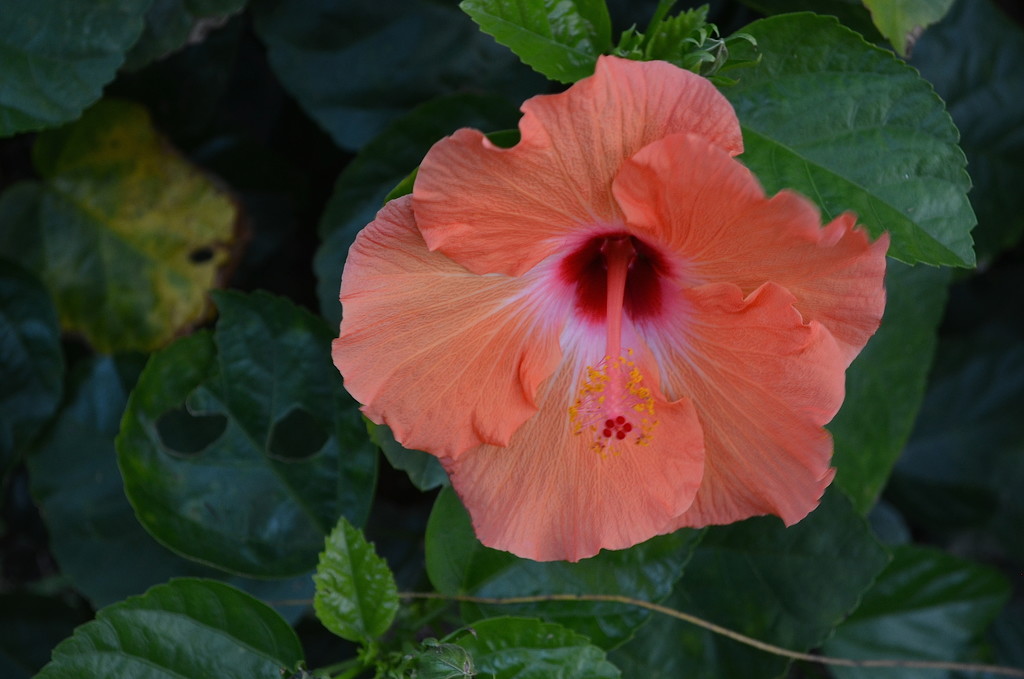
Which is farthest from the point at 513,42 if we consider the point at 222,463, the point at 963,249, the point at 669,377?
the point at 222,463

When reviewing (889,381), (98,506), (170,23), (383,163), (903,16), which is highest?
(903,16)

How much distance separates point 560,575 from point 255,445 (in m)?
0.57

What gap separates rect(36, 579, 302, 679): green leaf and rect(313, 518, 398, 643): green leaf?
0.10m

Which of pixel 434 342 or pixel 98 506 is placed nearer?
pixel 434 342

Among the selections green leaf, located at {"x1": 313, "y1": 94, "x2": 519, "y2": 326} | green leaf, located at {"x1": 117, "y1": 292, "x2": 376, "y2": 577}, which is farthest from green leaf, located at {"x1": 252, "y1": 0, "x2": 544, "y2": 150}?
green leaf, located at {"x1": 117, "y1": 292, "x2": 376, "y2": 577}

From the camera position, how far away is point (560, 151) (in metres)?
0.95

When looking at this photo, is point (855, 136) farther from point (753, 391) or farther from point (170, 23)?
point (170, 23)

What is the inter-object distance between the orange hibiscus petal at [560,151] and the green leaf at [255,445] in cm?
57

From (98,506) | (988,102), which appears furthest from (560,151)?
(988,102)

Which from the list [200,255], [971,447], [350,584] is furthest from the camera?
[971,447]

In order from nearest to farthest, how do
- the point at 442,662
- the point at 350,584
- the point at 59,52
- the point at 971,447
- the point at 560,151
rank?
the point at 560,151
the point at 442,662
the point at 350,584
the point at 59,52
the point at 971,447

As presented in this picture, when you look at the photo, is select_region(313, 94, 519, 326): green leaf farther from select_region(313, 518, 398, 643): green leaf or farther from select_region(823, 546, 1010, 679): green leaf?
select_region(823, 546, 1010, 679): green leaf

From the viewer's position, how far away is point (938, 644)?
1.96 meters

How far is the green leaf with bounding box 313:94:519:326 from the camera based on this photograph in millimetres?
1571
